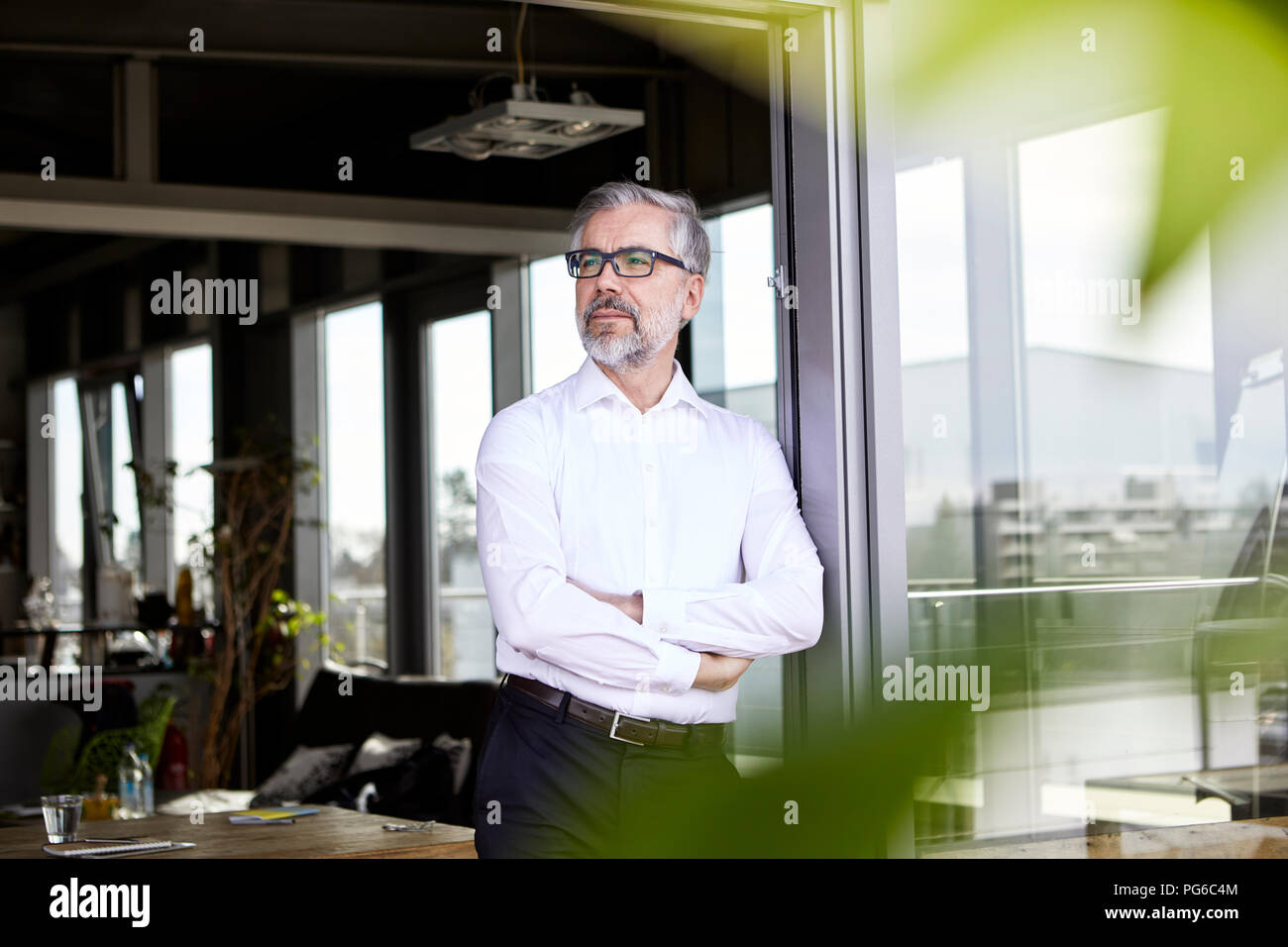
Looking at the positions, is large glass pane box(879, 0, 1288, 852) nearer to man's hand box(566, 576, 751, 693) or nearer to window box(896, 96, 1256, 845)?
window box(896, 96, 1256, 845)

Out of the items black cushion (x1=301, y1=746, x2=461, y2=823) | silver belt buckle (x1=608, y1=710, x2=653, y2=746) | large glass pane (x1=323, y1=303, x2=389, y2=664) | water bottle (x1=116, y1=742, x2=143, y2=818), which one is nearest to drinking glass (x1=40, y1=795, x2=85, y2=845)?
silver belt buckle (x1=608, y1=710, x2=653, y2=746)

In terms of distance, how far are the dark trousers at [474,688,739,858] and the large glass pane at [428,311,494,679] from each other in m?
5.58

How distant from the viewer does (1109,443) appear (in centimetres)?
545

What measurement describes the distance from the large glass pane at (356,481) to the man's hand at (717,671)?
648 cm

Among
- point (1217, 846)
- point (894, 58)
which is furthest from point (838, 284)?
point (1217, 846)

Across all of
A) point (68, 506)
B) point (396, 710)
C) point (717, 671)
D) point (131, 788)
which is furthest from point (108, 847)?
point (68, 506)

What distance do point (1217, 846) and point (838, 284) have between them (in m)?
1.16

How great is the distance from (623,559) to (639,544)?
0.12ft

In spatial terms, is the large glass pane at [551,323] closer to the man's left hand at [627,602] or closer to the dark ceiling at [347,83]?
the dark ceiling at [347,83]

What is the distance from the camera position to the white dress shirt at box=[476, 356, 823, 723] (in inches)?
87.5

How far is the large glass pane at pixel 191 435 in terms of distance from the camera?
9.79 meters

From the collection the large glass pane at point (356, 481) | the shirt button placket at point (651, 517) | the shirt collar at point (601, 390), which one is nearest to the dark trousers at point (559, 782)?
the shirt button placket at point (651, 517)
